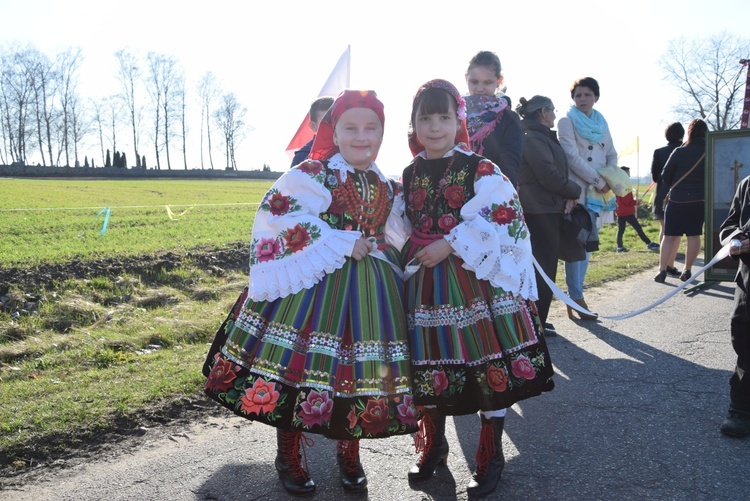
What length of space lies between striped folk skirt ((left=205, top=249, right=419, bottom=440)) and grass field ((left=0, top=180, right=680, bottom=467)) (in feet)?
3.99

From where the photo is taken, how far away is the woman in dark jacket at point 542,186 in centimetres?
504

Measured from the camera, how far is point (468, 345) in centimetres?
282

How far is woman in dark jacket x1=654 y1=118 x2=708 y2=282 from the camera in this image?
25.4ft

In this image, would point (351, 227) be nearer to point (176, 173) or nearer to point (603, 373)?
point (603, 373)

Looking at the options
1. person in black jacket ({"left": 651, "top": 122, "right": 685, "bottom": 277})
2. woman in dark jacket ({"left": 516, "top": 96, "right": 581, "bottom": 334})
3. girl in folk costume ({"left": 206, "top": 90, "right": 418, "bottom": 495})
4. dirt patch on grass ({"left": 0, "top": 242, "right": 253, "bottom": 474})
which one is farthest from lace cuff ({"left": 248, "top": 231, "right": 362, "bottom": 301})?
person in black jacket ({"left": 651, "top": 122, "right": 685, "bottom": 277})

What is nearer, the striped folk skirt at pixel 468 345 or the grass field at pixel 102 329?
the striped folk skirt at pixel 468 345

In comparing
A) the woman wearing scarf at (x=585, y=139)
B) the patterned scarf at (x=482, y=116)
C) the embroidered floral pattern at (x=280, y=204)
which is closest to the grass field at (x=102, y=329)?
the embroidered floral pattern at (x=280, y=204)

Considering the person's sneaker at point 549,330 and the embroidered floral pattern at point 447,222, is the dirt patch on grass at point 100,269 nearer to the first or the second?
the person's sneaker at point 549,330

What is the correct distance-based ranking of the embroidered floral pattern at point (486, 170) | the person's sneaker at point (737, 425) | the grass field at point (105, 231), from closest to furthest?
the embroidered floral pattern at point (486, 170) < the person's sneaker at point (737, 425) < the grass field at point (105, 231)

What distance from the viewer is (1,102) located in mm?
55156

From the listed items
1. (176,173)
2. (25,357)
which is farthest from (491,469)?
(176,173)

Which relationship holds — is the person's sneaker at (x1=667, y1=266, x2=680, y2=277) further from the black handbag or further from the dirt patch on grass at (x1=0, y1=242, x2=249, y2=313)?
the dirt patch on grass at (x1=0, y1=242, x2=249, y2=313)

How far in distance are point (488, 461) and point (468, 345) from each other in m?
0.55

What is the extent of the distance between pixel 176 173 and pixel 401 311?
159 feet
